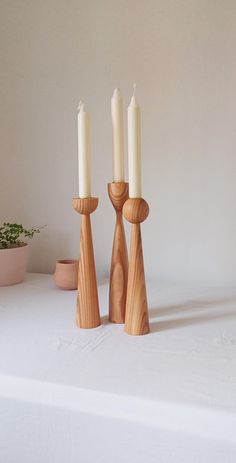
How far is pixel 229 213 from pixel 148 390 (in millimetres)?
624

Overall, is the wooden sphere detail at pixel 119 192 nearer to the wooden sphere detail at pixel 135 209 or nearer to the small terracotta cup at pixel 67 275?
the wooden sphere detail at pixel 135 209

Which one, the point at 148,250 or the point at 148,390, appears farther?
the point at 148,250

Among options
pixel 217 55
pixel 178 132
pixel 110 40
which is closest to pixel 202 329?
pixel 178 132

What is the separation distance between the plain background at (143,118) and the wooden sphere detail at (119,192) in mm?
364

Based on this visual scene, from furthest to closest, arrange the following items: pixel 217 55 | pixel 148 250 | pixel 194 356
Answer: pixel 148 250 → pixel 217 55 → pixel 194 356

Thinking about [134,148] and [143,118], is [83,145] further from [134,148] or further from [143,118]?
[143,118]

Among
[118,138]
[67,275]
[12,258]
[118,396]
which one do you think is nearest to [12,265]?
[12,258]

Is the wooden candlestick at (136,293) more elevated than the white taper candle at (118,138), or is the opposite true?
the white taper candle at (118,138)

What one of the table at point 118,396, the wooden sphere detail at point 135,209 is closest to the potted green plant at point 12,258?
the table at point 118,396

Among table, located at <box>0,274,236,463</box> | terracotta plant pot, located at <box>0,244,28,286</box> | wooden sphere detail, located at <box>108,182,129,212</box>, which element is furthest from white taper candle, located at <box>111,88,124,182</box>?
terracotta plant pot, located at <box>0,244,28,286</box>

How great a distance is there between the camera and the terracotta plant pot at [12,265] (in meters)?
1.04

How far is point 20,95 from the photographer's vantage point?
3.98ft

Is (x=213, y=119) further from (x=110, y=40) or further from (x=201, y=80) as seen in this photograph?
(x=110, y=40)

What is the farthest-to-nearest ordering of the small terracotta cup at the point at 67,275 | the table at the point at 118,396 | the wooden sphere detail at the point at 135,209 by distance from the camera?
1. the small terracotta cup at the point at 67,275
2. the wooden sphere detail at the point at 135,209
3. the table at the point at 118,396
